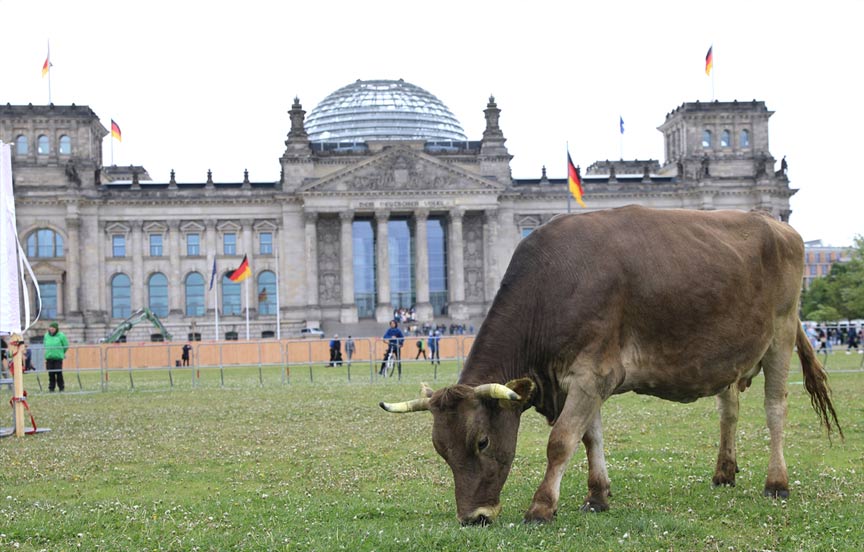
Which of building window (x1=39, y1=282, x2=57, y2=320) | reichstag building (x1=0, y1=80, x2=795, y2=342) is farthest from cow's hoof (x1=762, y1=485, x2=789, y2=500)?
building window (x1=39, y1=282, x2=57, y2=320)

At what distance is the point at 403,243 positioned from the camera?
92625mm

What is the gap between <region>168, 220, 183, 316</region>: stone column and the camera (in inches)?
3506

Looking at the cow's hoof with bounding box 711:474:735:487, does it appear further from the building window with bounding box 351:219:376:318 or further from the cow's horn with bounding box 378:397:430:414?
the building window with bounding box 351:219:376:318

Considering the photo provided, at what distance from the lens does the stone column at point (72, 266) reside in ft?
285

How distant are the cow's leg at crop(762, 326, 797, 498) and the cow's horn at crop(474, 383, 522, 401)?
348 centimetres

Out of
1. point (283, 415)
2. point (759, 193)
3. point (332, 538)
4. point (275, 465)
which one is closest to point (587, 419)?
point (332, 538)

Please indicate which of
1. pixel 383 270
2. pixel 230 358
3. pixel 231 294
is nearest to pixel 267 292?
pixel 231 294

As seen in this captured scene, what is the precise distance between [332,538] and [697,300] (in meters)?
4.03

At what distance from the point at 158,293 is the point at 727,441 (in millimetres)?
84240

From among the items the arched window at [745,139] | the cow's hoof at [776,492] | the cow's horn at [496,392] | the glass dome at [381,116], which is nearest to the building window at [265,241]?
the glass dome at [381,116]

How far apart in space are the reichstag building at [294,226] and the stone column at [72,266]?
0.42 feet

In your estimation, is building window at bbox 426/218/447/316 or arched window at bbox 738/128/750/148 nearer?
building window at bbox 426/218/447/316

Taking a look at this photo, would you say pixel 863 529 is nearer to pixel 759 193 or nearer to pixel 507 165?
pixel 507 165

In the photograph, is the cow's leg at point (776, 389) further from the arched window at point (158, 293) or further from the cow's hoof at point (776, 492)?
the arched window at point (158, 293)
